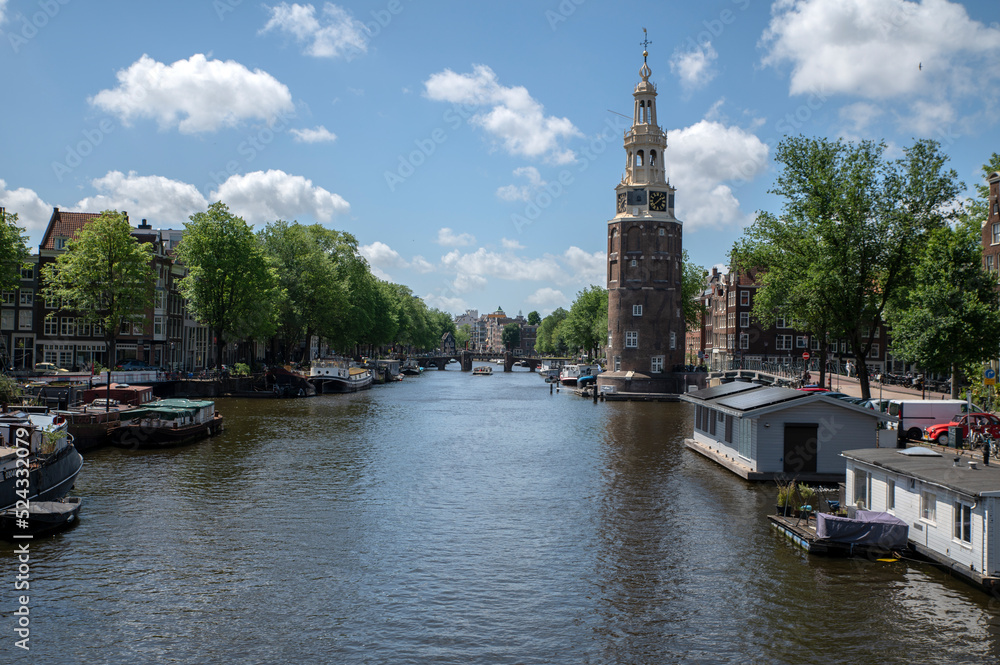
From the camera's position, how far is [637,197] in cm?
9769

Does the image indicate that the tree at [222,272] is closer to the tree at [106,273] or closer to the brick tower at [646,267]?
the tree at [106,273]

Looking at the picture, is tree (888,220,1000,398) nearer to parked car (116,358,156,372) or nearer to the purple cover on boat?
the purple cover on boat

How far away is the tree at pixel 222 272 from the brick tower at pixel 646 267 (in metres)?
42.7

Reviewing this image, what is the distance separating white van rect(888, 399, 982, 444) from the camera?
4238cm

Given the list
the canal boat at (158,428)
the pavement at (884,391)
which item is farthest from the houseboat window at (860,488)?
the pavement at (884,391)

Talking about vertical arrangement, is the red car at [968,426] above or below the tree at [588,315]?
below

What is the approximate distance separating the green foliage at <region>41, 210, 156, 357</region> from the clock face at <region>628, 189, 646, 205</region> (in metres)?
55.7

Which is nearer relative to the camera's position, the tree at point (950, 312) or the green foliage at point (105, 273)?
the tree at point (950, 312)

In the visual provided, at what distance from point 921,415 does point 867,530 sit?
22.4m

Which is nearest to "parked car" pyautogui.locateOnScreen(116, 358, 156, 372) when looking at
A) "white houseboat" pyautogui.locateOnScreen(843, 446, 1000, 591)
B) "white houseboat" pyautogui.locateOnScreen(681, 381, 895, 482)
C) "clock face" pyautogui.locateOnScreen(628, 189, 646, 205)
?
"clock face" pyautogui.locateOnScreen(628, 189, 646, 205)

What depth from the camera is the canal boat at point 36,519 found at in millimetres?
24422

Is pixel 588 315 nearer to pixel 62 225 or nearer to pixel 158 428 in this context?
pixel 62 225

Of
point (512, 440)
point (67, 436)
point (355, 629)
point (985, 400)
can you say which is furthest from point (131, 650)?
point (985, 400)

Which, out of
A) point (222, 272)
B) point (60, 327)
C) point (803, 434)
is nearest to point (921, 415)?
point (803, 434)
